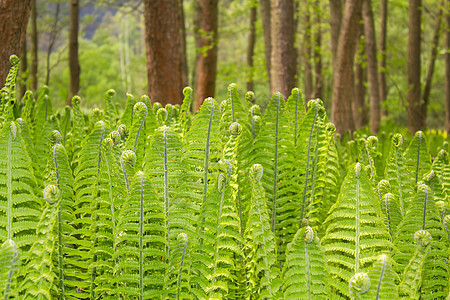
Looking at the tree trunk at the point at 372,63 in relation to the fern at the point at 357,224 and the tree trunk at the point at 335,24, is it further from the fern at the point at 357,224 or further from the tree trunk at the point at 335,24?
the fern at the point at 357,224

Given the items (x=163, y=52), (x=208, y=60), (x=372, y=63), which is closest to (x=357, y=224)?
(x=163, y=52)

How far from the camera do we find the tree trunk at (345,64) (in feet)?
18.7

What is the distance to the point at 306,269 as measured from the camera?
0.80 metres

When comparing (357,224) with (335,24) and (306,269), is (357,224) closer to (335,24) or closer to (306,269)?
(306,269)

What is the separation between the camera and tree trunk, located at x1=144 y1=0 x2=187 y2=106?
167 inches

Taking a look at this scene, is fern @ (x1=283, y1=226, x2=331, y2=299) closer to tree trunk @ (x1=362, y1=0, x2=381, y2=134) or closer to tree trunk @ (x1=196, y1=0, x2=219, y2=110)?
tree trunk @ (x1=196, y1=0, x2=219, y2=110)

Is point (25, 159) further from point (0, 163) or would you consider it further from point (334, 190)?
point (334, 190)

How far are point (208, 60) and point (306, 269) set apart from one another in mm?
8235

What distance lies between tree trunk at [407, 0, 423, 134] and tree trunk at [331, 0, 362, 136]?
11.0ft

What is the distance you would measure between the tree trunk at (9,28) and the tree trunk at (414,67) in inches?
333

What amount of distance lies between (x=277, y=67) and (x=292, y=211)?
4.83m

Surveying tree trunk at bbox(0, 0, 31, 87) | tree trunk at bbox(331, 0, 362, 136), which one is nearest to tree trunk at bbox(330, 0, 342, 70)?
tree trunk at bbox(331, 0, 362, 136)

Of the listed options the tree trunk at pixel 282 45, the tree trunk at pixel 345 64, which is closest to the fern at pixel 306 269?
the tree trunk at pixel 282 45

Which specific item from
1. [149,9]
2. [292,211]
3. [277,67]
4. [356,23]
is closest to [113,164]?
[292,211]
